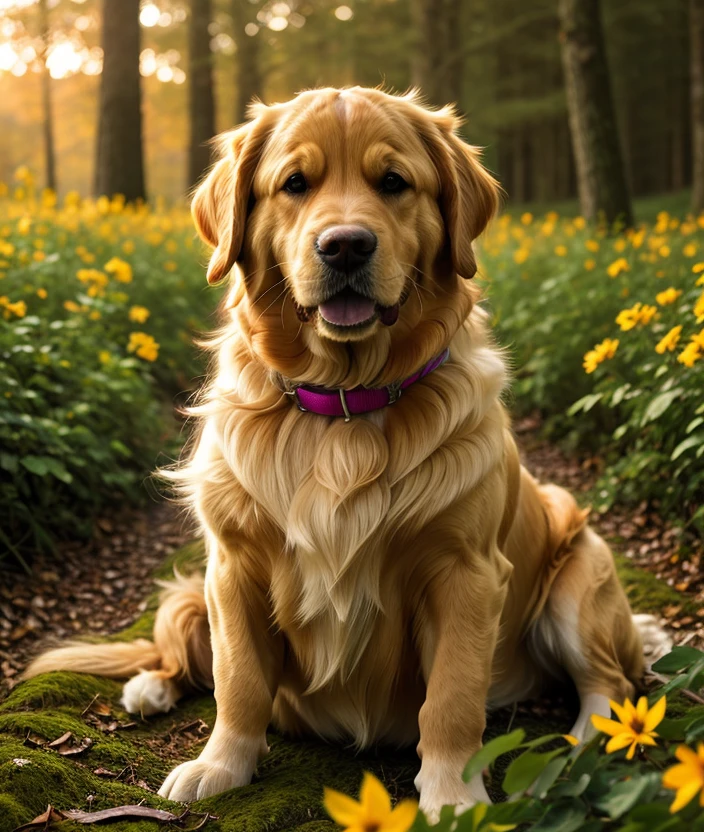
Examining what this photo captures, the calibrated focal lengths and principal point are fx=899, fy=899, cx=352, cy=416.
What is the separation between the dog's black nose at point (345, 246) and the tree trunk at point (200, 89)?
1341cm

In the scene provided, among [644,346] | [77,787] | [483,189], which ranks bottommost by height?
[77,787]

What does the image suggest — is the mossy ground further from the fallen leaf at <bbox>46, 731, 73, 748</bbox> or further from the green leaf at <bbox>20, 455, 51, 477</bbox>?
the green leaf at <bbox>20, 455, 51, 477</bbox>

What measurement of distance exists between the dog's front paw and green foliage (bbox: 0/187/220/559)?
5.14 feet

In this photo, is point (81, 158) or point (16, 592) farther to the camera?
point (81, 158)

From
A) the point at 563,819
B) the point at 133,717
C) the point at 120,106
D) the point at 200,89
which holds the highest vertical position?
the point at 200,89

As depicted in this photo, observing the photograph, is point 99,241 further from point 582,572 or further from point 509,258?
point 582,572

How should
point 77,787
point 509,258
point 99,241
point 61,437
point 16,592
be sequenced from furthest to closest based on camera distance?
point 509,258 < point 99,241 < point 61,437 < point 16,592 < point 77,787

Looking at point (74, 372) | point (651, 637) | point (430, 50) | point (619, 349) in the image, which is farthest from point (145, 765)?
point (430, 50)

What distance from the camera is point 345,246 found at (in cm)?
240

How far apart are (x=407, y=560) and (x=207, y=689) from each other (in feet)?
3.77

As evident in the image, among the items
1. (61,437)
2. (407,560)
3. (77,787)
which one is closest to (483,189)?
(407,560)

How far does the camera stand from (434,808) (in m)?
2.32

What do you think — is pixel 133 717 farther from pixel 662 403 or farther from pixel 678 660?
pixel 662 403

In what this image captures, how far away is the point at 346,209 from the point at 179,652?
1.66 metres
